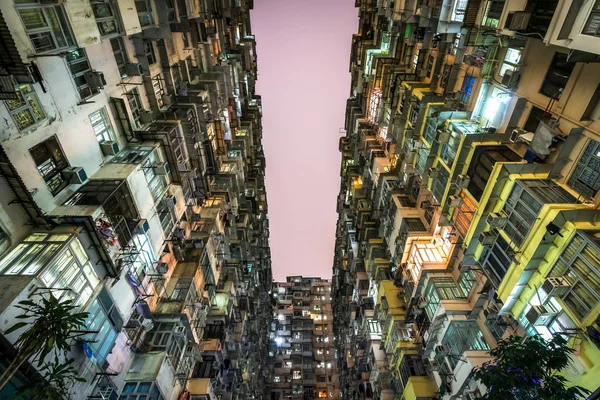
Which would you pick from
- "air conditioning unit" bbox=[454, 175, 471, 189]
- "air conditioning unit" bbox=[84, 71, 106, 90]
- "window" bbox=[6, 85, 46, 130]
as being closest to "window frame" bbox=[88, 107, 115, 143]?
"air conditioning unit" bbox=[84, 71, 106, 90]

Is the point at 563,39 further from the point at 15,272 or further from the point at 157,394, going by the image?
the point at 157,394

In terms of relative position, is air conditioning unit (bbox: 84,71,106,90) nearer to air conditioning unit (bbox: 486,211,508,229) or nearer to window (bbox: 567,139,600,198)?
air conditioning unit (bbox: 486,211,508,229)

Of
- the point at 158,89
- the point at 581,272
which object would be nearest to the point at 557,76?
the point at 581,272

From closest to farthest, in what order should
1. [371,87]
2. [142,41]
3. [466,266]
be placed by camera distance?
1. [466,266]
2. [142,41]
3. [371,87]

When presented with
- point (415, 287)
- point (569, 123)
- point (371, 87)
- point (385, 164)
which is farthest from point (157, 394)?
point (371, 87)

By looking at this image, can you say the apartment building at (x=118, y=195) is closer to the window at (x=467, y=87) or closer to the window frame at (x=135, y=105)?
the window frame at (x=135, y=105)
